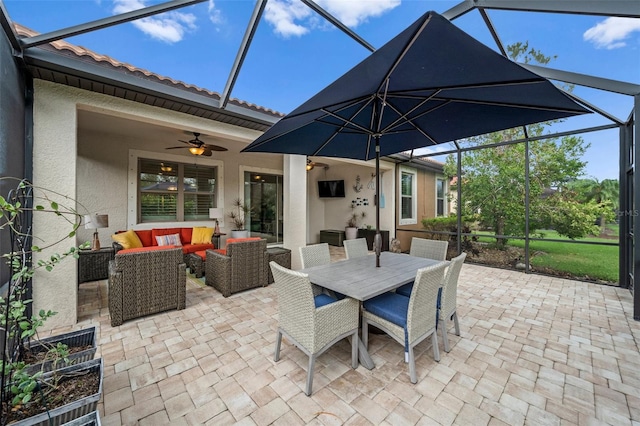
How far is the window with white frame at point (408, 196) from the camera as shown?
812 centimetres

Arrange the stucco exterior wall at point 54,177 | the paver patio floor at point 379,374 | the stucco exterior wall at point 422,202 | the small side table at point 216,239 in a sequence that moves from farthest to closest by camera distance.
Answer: the stucco exterior wall at point 422,202, the small side table at point 216,239, the stucco exterior wall at point 54,177, the paver patio floor at point 379,374

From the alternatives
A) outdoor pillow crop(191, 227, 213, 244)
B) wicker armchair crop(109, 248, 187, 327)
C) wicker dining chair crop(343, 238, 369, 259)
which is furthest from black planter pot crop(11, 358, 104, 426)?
outdoor pillow crop(191, 227, 213, 244)

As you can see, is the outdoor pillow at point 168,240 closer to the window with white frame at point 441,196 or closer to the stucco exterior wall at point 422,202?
the stucco exterior wall at point 422,202

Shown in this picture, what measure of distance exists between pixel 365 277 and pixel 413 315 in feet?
1.89

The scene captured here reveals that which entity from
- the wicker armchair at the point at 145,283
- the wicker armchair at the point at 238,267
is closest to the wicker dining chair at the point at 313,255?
the wicker armchair at the point at 238,267

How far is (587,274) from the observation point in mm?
5215

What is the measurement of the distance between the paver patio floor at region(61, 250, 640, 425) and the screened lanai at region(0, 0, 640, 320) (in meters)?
1.71

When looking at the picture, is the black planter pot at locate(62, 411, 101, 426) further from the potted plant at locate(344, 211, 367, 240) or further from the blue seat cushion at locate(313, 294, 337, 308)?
the potted plant at locate(344, 211, 367, 240)

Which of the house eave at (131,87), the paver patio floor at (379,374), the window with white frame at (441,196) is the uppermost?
the house eave at (131,87)

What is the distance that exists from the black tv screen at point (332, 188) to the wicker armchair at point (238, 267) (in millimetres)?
4936

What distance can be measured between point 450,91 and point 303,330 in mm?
2387

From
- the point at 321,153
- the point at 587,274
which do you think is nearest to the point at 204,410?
the point at 321,153

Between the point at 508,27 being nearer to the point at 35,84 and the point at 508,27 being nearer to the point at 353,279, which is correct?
the point at 353,279

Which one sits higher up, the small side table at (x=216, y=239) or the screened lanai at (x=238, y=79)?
the screened lanai at (x=238, y=79)
